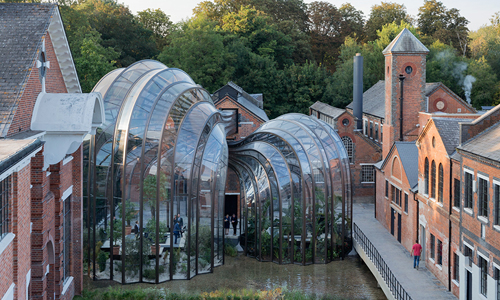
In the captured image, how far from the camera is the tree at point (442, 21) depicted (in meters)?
74.3

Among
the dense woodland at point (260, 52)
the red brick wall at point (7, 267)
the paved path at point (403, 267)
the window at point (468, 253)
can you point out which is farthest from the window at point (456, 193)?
the dense woodland at point (260, 52)

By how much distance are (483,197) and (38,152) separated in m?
13.6

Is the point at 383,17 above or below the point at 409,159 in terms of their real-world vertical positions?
above

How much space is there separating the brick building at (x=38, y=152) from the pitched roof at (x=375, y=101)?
31.1m

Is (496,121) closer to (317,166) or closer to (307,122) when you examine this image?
(317,166)

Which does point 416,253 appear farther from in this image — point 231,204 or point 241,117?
point 241,117

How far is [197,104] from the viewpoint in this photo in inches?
990

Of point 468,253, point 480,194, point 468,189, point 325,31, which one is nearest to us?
point 480,194

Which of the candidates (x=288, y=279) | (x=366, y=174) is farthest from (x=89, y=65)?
(x=288, y=279)

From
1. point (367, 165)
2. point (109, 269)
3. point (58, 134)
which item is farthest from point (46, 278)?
point (367, 165)

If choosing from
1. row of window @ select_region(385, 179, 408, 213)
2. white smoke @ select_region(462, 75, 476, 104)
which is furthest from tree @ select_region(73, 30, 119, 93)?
white smoke @ select_region(462, 75, 476, 104)

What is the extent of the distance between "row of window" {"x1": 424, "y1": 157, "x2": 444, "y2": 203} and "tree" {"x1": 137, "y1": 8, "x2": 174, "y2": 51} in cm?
5219

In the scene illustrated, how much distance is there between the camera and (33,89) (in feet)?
45.2

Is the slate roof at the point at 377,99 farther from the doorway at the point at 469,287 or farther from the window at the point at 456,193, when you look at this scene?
the doorway at the point at 469,287
